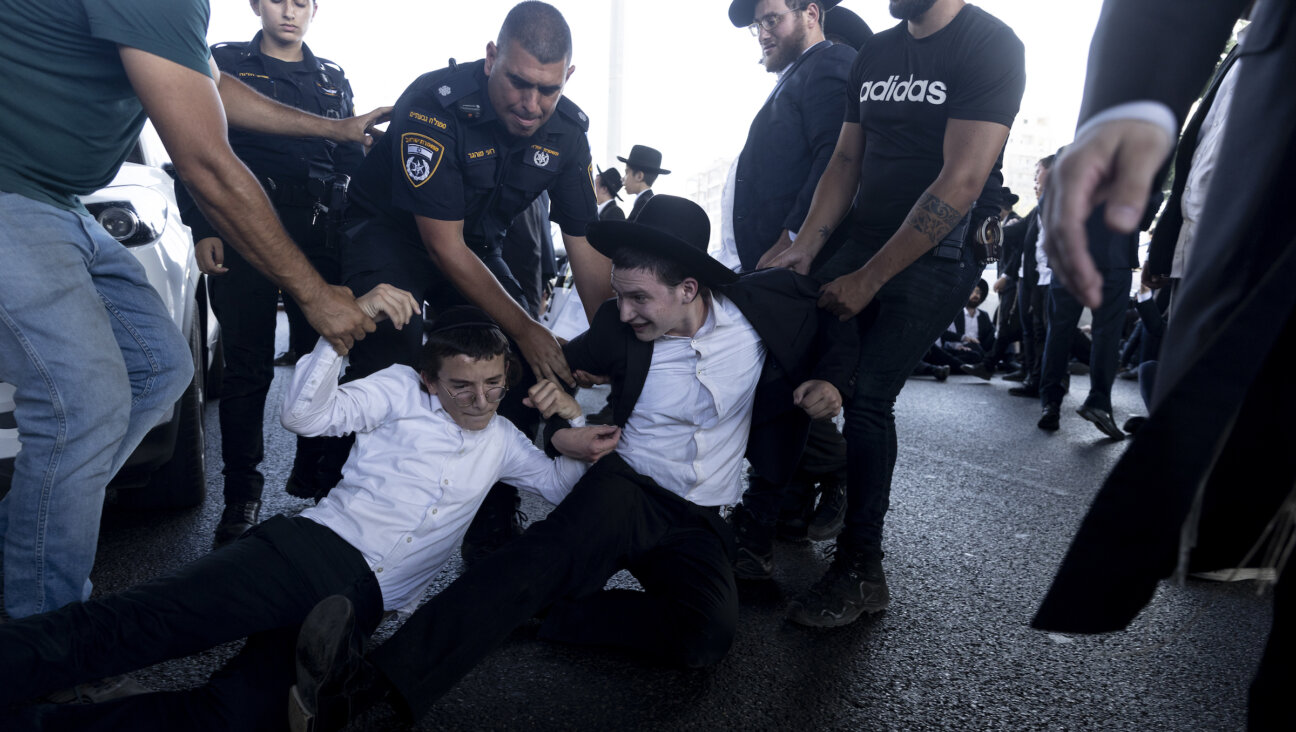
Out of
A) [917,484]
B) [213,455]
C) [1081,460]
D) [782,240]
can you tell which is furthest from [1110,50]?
[1081,460]

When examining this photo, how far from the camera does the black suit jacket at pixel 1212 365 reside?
681 mm

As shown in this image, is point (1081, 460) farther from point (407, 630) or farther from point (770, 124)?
point (407, 630)

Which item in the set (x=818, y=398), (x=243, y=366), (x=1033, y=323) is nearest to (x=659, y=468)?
(x=818, y=398)

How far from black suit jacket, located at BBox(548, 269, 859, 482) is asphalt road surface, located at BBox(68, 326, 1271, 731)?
1.61 feet

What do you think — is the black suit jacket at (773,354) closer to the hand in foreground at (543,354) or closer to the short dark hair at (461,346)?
the hand in foreground at (543,354)

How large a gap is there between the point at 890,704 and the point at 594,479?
0.86m

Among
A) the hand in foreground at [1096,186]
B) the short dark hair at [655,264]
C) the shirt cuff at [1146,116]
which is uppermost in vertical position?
the shirt cuff at [1146,116]

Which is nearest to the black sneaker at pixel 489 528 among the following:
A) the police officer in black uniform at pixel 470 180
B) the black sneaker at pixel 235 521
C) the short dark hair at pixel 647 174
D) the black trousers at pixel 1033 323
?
the police officer in black uniform at pixel 470 180

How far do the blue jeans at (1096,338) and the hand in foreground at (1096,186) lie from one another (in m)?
4.76

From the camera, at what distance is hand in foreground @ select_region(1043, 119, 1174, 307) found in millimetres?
651

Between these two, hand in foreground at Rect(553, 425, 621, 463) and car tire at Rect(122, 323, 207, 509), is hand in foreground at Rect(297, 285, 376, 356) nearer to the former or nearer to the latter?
hand in foreground at Rect(553, 425, 621, 463)

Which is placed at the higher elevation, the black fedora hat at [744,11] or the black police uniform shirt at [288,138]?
the black fedora hat at [744,11]

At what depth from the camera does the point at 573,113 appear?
2924mm

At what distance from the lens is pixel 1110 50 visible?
0.85 m
